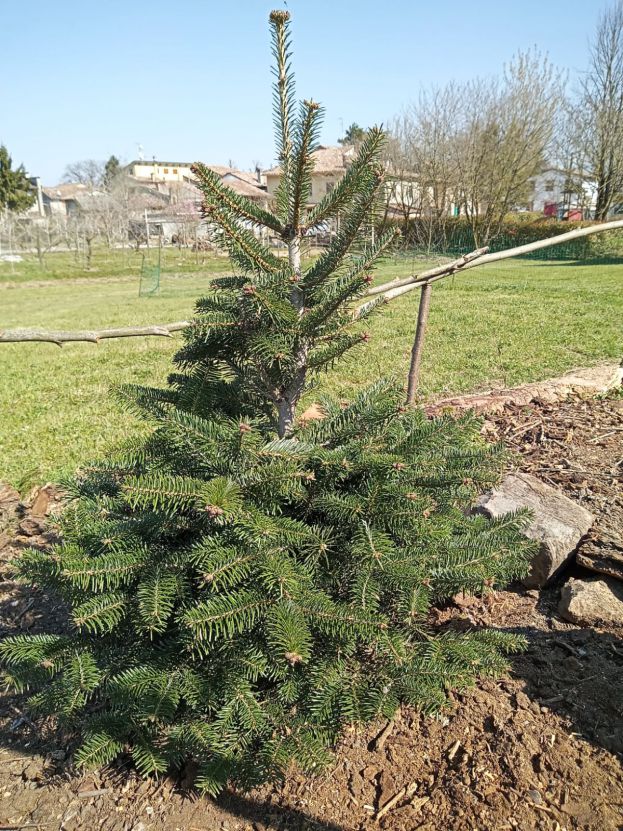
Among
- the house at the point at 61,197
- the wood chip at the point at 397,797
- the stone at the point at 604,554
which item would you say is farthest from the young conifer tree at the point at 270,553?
the house at the point at 61,197

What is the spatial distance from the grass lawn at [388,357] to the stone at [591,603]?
4.04ft

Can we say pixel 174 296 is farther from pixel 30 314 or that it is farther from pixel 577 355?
pixel 577 355

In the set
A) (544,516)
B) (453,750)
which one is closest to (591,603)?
(544,516)

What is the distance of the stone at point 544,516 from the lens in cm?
282

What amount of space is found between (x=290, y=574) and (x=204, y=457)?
44 cm

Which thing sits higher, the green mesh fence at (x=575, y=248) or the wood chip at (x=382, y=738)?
the green mesh fence at (x=575, y=248)

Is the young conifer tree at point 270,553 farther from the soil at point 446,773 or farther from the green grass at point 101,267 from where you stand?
the green grass at point 101,267

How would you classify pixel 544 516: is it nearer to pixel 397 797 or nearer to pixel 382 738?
pixel 382 738

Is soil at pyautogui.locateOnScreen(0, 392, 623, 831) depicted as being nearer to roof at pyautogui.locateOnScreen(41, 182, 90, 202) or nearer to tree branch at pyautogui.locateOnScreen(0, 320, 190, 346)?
tree branch at pyautogui.locateOnScreen(0, 320, 190, 346)

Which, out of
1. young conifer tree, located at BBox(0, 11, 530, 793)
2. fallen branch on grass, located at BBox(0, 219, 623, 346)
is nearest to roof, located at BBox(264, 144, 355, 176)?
young conifer tree, located at BBox(0, 11, 530, 793)

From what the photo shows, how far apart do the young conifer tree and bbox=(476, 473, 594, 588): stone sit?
0.66 m

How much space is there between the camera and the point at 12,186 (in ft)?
169

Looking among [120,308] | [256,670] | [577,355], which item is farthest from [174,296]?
[256,670]

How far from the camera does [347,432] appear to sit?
2152 millimetres
